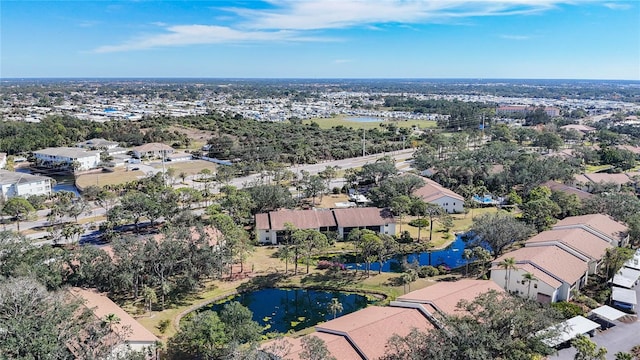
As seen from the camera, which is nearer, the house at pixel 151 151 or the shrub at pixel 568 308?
the shrub at pixel 568 308

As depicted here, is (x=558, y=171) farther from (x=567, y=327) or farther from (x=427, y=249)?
(x=567, y=327)

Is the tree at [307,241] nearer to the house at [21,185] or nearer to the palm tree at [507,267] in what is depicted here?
the palm tree at [507,267]

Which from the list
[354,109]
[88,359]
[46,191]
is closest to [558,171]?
[88,359]

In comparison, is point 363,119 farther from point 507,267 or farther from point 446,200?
point 507,267

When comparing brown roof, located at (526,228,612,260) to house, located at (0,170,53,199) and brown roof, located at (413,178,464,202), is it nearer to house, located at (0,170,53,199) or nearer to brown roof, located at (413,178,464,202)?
brown roof, located at (413,178,464,202)

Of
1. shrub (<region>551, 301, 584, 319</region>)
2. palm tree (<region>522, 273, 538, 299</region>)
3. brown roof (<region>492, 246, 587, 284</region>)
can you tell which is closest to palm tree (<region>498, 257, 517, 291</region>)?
brown roof (<region>492, 246, 587, 284</region>)

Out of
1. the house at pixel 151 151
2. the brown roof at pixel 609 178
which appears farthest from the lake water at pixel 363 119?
the brown roof at pixel 609 178

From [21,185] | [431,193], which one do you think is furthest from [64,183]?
[431,193]

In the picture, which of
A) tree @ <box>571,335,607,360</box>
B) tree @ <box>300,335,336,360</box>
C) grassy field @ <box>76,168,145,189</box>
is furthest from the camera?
grassy field @ <box>76,168,145,189</box>
